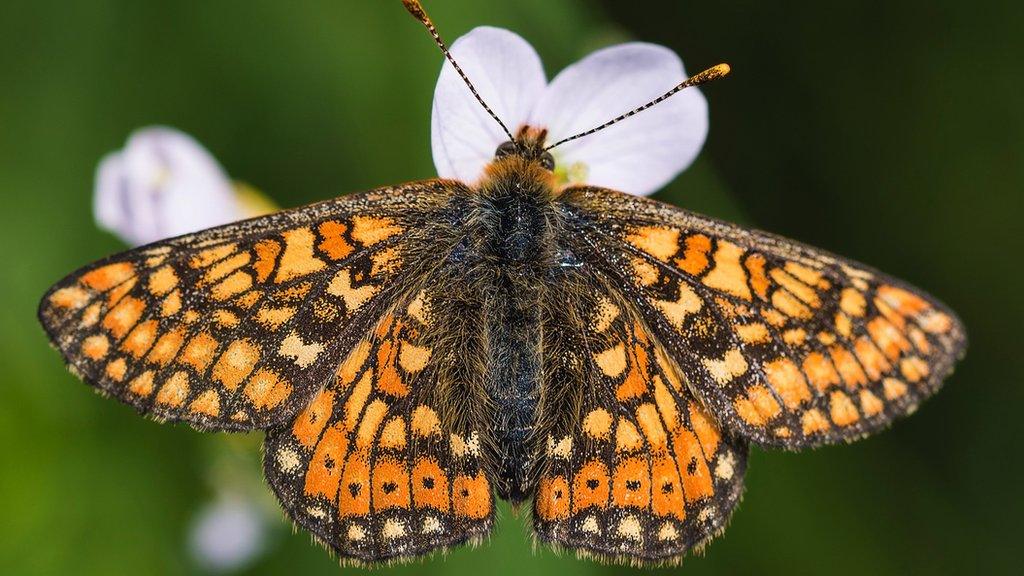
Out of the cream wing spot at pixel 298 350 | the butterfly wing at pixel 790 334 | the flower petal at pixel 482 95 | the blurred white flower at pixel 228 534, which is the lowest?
the blurred white flower at pixel 228 534

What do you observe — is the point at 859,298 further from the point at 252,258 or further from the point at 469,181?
the point at 252,258

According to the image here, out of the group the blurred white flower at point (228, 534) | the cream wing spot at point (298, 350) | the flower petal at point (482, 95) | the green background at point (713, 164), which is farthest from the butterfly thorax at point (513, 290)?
the blurred white flower at point (228, 534)

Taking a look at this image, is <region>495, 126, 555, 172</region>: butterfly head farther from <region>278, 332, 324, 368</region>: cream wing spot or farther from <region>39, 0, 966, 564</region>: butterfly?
<region>278, 332, 324, 368</region>: cream wing spot

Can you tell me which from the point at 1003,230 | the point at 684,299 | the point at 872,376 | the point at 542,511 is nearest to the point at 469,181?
the point at 684,299

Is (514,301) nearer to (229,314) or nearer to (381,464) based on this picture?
(381,464)

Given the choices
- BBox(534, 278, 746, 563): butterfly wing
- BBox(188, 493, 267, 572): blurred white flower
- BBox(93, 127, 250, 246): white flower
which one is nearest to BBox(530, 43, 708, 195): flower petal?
BBox(534, 278, 746, 563): butterfly wing

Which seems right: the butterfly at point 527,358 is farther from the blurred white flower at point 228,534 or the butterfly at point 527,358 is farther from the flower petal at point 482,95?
the blurred white flower at point 228,534
